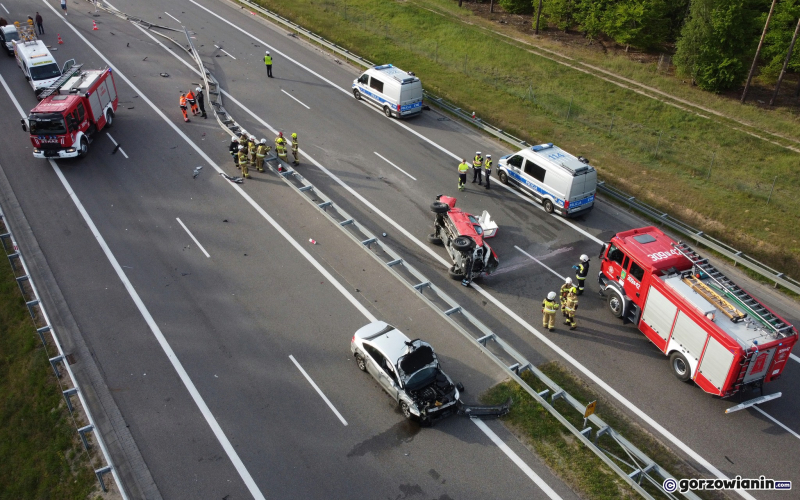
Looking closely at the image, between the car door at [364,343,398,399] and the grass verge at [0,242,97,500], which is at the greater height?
the car door at [364,343,398,399]

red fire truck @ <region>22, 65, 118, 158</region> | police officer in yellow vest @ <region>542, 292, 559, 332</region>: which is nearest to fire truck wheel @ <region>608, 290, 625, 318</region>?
police officer in yellow vest @ <region>542, 292, 559, 332</region>

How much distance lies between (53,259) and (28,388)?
5783 mm

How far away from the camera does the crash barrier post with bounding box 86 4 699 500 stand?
45.0 ft

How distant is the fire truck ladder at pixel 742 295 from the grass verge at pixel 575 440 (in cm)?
428

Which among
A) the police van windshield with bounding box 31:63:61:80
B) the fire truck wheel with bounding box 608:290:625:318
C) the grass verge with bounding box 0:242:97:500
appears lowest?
the grass verge with bounding box 0:242:97:500

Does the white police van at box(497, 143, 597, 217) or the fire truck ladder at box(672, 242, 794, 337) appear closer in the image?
the fire truck ladder at box(672, 242, 794, 337)

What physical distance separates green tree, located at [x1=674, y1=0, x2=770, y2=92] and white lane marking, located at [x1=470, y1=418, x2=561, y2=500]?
108ft

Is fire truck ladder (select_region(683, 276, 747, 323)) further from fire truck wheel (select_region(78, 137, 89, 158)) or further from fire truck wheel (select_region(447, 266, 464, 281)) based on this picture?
fire truck wheel (select_region(78, 137, 89, 158))

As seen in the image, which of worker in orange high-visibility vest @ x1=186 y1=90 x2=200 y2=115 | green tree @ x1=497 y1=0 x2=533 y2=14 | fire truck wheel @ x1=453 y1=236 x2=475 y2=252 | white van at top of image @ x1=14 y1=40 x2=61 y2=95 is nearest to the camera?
fire truck wheel @ x1=453 y1=236 x2=475 y2=252

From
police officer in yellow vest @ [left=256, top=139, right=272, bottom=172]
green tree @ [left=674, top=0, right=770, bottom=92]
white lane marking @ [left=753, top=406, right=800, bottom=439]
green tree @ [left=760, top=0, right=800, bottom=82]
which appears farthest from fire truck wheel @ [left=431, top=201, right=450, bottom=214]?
green tree @ [left=760, top=0, right=800, bottom=82]

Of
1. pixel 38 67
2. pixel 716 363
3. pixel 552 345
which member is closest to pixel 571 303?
pixel 552 345

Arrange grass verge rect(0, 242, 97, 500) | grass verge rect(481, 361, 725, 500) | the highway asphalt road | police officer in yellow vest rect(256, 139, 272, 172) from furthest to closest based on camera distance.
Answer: police officer in yellow vest rect(256, 139, 272, 172) → the highway asphalt road → grass verge rect(0, 242, 97, 500) → grass verge rect(481, 361, 725, 500)

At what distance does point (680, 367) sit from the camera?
663 inches

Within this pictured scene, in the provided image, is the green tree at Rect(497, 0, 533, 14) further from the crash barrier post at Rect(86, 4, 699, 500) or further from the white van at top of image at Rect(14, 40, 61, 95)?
the white van at top of image at Rect(14, 40, 61, 95)
